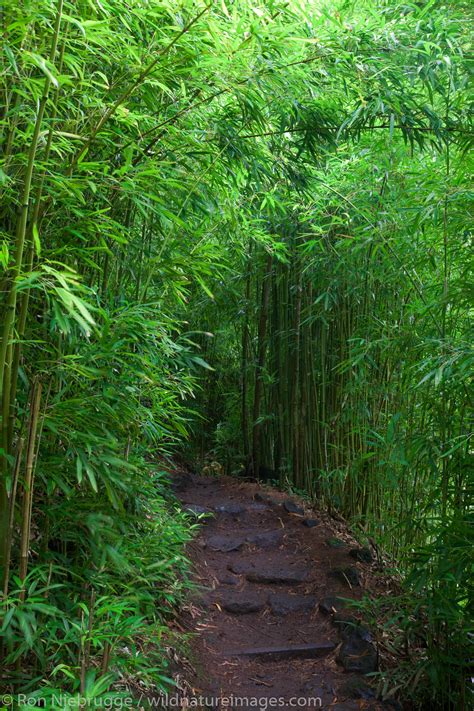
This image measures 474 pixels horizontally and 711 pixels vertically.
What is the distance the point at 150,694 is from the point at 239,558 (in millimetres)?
1976

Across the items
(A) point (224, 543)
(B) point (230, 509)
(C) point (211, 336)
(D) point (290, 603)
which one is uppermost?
(C) point (211, 336)

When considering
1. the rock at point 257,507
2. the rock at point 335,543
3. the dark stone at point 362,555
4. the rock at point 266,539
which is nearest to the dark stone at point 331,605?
the dark stone at point 362,555

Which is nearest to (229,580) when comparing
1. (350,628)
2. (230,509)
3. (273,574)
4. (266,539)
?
(273,574)

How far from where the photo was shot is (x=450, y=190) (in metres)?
2.43

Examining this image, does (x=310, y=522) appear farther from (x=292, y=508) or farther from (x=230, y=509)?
(x=230, y=509)

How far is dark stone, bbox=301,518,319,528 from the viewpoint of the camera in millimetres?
4340

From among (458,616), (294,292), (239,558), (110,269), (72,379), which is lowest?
(239,558)

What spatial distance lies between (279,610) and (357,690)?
0.76 metres

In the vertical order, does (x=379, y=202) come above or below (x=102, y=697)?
above

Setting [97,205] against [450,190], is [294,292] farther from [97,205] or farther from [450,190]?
[97,205]

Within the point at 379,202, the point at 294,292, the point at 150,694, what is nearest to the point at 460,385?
the point at 379,202

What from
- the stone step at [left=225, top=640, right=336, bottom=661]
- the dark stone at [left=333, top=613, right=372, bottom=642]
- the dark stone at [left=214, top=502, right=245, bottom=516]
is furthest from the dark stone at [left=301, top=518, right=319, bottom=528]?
the stone step at [left=225, top=640, right=336, bottom=661]

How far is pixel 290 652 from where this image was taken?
2967 mm

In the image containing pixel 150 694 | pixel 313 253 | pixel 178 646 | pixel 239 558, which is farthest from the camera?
→ pixel 313 253
